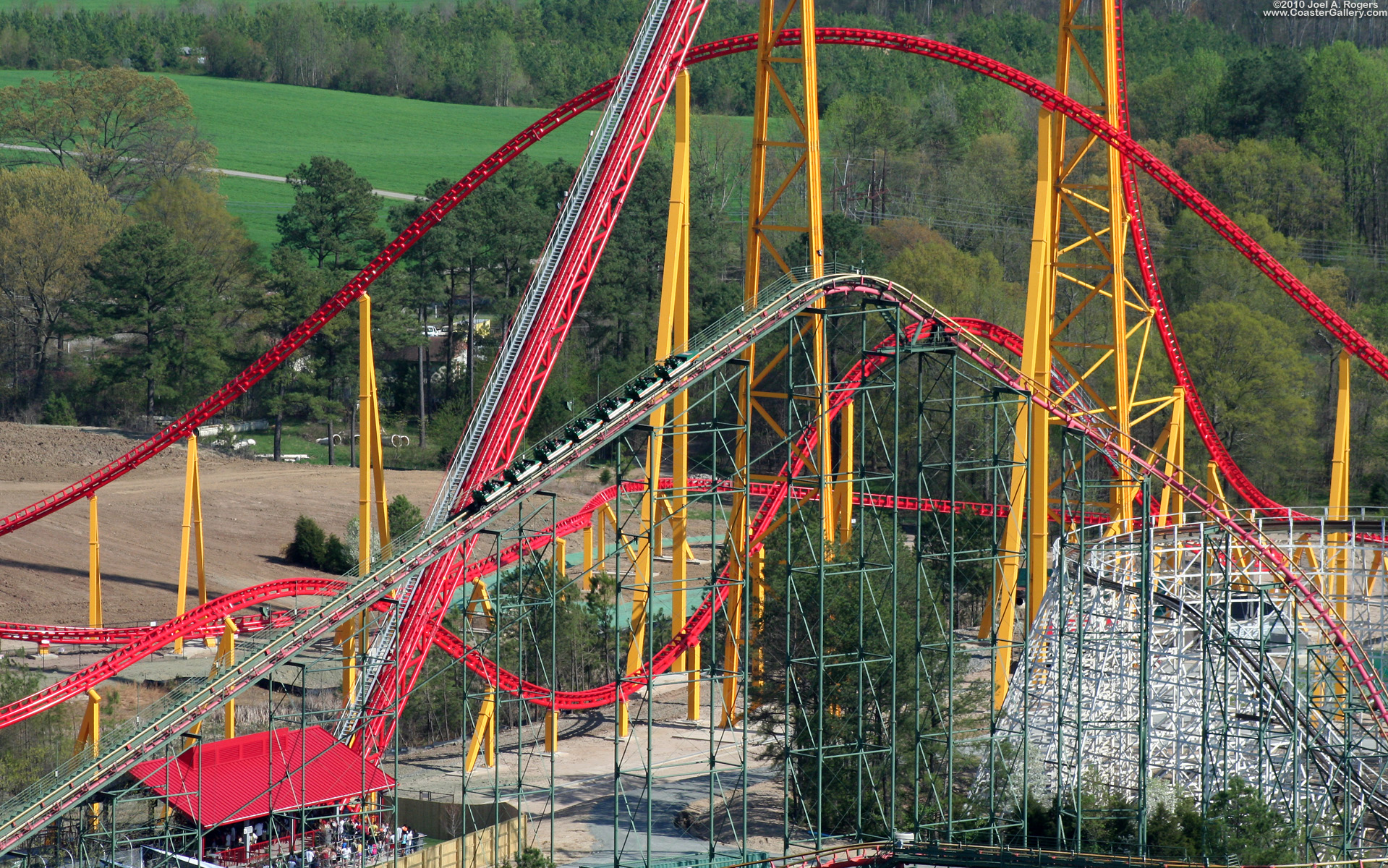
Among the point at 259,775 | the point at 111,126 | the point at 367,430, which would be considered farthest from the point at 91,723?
the point at 111,126

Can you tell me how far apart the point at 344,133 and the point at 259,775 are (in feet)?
251

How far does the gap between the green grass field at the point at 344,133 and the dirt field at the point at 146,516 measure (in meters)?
31.4

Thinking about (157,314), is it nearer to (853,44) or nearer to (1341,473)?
(853,44)

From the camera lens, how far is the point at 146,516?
48219mm

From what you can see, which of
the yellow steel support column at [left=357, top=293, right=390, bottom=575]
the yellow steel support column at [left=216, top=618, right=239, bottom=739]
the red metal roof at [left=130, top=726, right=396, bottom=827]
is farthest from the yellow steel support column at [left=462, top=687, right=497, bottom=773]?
the yellow steel support column at [left=357, top=293, right=390, bottom=575]

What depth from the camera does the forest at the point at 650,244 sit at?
58.9m

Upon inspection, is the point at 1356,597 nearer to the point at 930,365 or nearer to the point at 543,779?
the point at 543,779

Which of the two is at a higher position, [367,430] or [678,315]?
[678,315]

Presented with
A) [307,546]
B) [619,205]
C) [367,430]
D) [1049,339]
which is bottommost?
[307,546]

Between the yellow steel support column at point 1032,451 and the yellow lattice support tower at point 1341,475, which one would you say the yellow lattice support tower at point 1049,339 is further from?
the yellow lattice support tower at point 1341,475

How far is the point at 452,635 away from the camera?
96.9 feet

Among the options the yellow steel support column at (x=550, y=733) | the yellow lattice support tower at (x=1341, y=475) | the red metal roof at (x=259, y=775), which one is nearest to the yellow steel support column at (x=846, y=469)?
the yellow steel support column at (x=550, y=733)

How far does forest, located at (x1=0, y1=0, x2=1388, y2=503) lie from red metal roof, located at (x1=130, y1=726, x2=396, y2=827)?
94.2 feet

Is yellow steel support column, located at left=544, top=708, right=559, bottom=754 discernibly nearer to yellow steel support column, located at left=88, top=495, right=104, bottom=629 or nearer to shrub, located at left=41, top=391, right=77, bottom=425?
yellow steel support column, located at left=88, top=495, right=104, bottom=629
